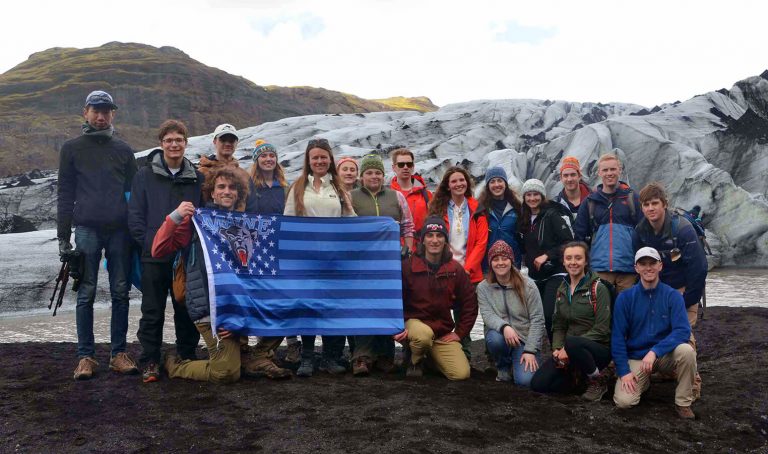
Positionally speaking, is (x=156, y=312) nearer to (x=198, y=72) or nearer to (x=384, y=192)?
(x=384, y=192)

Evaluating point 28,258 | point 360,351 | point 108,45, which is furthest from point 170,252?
point 108,45

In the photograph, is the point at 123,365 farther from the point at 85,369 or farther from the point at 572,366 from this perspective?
the point at 572,366

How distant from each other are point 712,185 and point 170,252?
2141 cm

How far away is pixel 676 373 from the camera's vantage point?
5.03 metres

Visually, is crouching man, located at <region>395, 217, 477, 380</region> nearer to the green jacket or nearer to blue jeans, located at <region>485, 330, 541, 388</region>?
blue jeans, located at <region>485, 330, 541, 388</region>

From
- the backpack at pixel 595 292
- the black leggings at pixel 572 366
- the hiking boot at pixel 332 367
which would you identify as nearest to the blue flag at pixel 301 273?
the hiking boot at pixel 332 367

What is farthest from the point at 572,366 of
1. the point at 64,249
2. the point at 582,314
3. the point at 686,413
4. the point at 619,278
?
the point at 64,249

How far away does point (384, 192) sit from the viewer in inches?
258

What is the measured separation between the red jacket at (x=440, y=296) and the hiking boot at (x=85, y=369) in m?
3.03

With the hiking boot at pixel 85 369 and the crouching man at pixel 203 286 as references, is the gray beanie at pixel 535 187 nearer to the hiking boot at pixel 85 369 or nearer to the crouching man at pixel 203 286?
the crouching man at pixel 203 286

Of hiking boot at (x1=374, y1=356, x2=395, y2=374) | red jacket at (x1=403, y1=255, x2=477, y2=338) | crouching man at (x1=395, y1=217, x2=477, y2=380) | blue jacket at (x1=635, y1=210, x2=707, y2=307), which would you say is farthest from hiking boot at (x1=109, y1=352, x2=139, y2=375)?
→ blue jacket at (x1=635, y1=210, x2=707, y2=307)

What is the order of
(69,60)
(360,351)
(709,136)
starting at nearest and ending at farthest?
(360,351) < (709,136) < (69,60)

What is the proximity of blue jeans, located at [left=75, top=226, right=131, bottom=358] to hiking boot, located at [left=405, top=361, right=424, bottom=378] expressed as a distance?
2742 millimetres

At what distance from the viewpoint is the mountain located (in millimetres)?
72750
